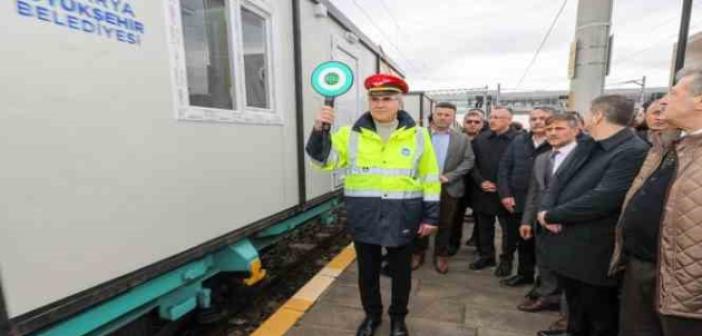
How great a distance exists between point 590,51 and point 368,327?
4.02 m

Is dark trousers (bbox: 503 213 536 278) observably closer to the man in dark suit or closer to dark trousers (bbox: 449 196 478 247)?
dark trousers (bbox: 449 196 478 247)

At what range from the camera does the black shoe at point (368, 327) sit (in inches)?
107

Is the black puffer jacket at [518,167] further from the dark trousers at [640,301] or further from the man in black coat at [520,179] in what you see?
the dark trousers at [640,301]

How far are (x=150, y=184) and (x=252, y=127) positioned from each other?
1.02 meters

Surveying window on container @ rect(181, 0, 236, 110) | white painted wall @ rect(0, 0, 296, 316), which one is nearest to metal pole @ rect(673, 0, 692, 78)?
window on container @ rect(181, 0, 236, 110)

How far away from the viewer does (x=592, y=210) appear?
2223 mm

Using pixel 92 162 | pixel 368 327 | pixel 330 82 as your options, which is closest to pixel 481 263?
pixel 368 327

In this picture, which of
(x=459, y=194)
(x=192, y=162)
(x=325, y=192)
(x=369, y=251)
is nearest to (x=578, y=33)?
(x=459, y=194)

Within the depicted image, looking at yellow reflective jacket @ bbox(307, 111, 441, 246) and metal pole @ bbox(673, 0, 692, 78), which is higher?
metal pole @ bbox(673, 0, 692, 78)

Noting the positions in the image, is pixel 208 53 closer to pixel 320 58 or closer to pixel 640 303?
pixel 320 58

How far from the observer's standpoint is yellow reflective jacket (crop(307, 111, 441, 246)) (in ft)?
8.04

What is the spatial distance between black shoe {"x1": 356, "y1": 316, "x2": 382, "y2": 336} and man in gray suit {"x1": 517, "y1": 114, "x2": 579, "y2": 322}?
128cm

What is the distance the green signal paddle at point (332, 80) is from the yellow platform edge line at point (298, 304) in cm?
172

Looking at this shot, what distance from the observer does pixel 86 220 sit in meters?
1.70
